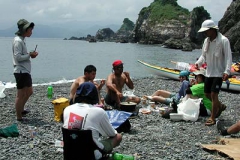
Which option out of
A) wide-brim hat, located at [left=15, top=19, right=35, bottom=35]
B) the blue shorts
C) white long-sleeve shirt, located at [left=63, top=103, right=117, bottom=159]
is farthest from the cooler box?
white long-sleeve shirt, located at [left=63, top=103, right=117, bottom=159]

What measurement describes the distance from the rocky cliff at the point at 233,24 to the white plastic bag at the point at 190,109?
6519 cm

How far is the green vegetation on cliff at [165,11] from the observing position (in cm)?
13894

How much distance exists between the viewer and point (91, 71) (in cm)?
856

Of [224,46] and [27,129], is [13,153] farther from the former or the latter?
[224,46]

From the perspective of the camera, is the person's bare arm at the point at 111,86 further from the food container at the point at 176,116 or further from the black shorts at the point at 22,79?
the black shorts at the point at 22,79

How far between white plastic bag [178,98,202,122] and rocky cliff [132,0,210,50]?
91.9 metres

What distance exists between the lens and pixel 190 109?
361 inches

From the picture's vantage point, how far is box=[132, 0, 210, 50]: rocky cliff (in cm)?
11993

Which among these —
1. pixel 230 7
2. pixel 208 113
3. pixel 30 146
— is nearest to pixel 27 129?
pixel 30 146

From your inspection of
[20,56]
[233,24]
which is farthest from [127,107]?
[233,24]

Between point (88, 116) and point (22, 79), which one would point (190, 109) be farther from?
point (88, 116)

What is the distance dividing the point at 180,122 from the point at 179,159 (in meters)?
3.03

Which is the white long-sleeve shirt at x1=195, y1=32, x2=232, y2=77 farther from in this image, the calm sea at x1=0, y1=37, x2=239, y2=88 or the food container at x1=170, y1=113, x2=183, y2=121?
the calm sea at x1=0, y1=37, x2=239, y2=88

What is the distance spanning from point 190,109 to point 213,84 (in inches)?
50.2
